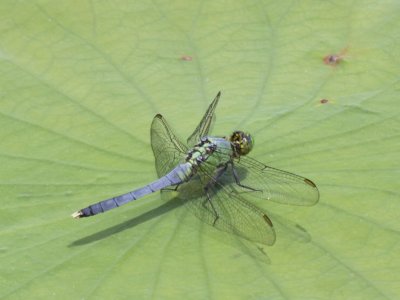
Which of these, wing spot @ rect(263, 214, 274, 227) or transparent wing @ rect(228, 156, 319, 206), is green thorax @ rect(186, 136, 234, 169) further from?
wing spot @ rect(263, 214, 274, 227)

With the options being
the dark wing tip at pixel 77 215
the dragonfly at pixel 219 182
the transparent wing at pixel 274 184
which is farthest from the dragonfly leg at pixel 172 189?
the dark wing tip at pixel 77 215

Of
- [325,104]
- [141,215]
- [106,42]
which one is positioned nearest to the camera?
[141,215]

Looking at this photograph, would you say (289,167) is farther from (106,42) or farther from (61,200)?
(106,42)

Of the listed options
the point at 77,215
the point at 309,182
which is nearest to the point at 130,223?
the point at 77,215

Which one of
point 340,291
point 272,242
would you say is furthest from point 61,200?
point 340,291

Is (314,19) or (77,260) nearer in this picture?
(77,260)

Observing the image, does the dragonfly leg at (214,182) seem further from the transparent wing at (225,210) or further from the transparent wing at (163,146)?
the transparent wing at (163,146)

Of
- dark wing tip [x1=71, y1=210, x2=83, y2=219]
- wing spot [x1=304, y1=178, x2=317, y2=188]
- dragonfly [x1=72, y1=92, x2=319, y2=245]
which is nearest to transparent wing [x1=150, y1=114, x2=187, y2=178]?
dragonfly [x1=72, y1=92, x2=319, y2=245]

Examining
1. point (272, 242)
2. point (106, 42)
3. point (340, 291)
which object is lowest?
point (340, 291)
